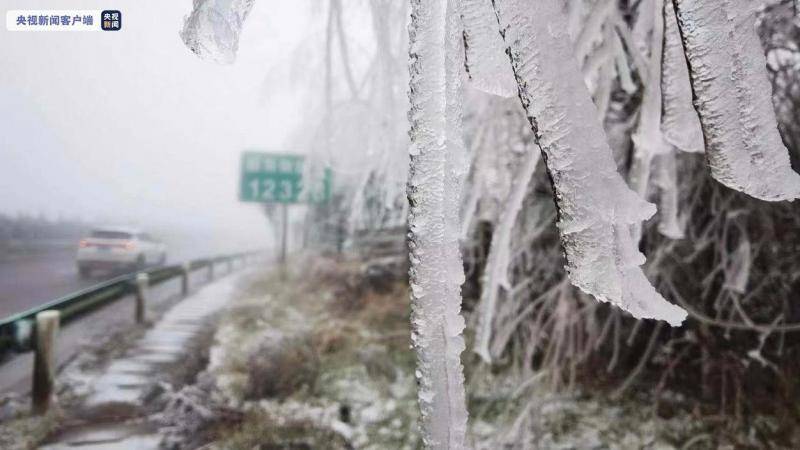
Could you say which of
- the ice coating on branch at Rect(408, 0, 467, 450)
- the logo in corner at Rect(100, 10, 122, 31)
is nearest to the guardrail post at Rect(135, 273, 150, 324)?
the logo in corner at Rect(100, 10, 122, 31)

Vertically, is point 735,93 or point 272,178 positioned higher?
point 272,178

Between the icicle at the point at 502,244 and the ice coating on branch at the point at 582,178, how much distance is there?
0.46 meters

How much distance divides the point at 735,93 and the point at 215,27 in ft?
1.79

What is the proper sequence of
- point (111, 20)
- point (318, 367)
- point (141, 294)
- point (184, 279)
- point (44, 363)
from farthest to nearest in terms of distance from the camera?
point (184, 279), point (141, 294), point (318, 367), point (44, 363), point (111, 20)

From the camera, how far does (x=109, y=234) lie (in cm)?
359

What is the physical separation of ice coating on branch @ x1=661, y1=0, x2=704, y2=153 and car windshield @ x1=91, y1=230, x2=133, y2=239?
3.95 metres

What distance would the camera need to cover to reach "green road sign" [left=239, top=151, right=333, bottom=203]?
3.92m

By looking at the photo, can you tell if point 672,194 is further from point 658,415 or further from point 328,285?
point 328,285

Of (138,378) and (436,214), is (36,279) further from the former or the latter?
(436,214)

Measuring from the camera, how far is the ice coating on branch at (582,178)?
1.37 ft

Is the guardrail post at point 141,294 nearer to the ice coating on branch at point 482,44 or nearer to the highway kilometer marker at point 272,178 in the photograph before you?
the highway kilometer marker at point 272,178

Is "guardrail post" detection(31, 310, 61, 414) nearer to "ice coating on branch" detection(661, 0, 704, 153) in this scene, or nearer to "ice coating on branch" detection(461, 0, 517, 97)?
"ice coating on branch" detection(461, 0, 517, 97)

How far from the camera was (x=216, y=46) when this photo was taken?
1.70 feet

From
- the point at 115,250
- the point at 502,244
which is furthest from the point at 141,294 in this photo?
the point at 502,244
